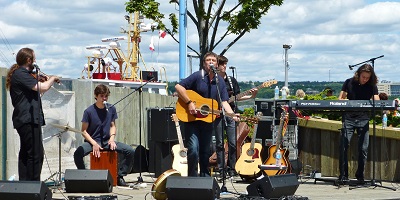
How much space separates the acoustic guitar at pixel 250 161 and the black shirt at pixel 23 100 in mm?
3969

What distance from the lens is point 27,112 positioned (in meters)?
9.13

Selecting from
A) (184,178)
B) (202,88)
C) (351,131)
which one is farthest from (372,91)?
(184,178)

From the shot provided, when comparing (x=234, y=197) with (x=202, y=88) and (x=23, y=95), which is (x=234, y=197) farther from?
(x=23, y=95)

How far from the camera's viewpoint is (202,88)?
379 inches

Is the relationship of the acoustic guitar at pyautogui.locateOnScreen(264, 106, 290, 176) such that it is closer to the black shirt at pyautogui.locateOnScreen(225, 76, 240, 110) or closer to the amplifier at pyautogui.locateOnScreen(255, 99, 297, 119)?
the amplifier at pyautogui.locateOnScreen(255, 99, 297, 119)

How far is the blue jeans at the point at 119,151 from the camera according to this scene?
35.7 ft

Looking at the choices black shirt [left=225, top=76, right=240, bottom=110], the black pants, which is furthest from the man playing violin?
black shirt [left=225, top=76, right=240, bottom=110]

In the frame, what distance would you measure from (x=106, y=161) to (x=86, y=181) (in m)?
1.58

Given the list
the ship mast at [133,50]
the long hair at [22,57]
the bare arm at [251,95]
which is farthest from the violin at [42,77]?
the ship mast at [133,50]

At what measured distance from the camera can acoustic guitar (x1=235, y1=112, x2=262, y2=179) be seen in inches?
471

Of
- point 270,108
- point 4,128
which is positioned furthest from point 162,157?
point 4,128

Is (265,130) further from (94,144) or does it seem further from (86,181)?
(86,181)

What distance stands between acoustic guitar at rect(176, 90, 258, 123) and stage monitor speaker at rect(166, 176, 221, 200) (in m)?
1.06

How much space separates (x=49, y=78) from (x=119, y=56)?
23129mm
